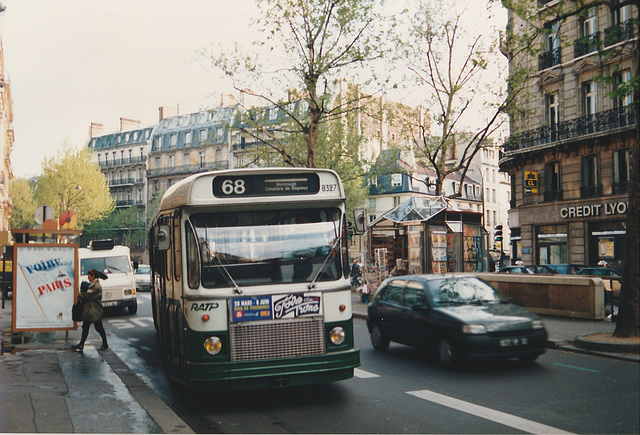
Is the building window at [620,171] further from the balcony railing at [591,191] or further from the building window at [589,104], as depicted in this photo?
the building window at [589,104]

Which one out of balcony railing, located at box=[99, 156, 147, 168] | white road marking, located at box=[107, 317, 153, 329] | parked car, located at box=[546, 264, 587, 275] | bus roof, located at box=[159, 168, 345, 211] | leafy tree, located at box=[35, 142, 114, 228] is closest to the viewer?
bus roof, located at box=[159, 168, 345, 211]

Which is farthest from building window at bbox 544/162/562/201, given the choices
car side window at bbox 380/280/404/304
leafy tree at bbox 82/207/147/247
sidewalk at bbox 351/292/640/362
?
leafy tree at bbox 82/207/147/247

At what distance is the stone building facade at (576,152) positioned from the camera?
30297mm

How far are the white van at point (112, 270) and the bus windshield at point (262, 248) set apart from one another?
14.5m

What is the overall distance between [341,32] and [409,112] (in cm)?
549

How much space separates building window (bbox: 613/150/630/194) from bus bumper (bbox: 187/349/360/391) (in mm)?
26251

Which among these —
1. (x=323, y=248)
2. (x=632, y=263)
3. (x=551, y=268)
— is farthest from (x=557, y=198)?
(x=323, y=248)

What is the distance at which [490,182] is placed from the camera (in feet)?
289

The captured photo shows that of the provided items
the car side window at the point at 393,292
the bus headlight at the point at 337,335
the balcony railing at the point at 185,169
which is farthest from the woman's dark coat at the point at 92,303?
the balcony railing at the point at 185,169

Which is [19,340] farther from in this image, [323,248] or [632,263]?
[632,263]

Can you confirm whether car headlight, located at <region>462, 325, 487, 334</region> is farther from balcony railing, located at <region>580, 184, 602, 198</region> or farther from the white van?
balcony railing, located at <region>580, 184, 602, 198</region>

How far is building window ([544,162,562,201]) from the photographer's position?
34.4 m

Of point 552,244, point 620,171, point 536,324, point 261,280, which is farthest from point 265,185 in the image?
point 552,244

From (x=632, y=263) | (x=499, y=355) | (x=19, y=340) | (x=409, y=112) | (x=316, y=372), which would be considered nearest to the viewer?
(x=316, y=372)
